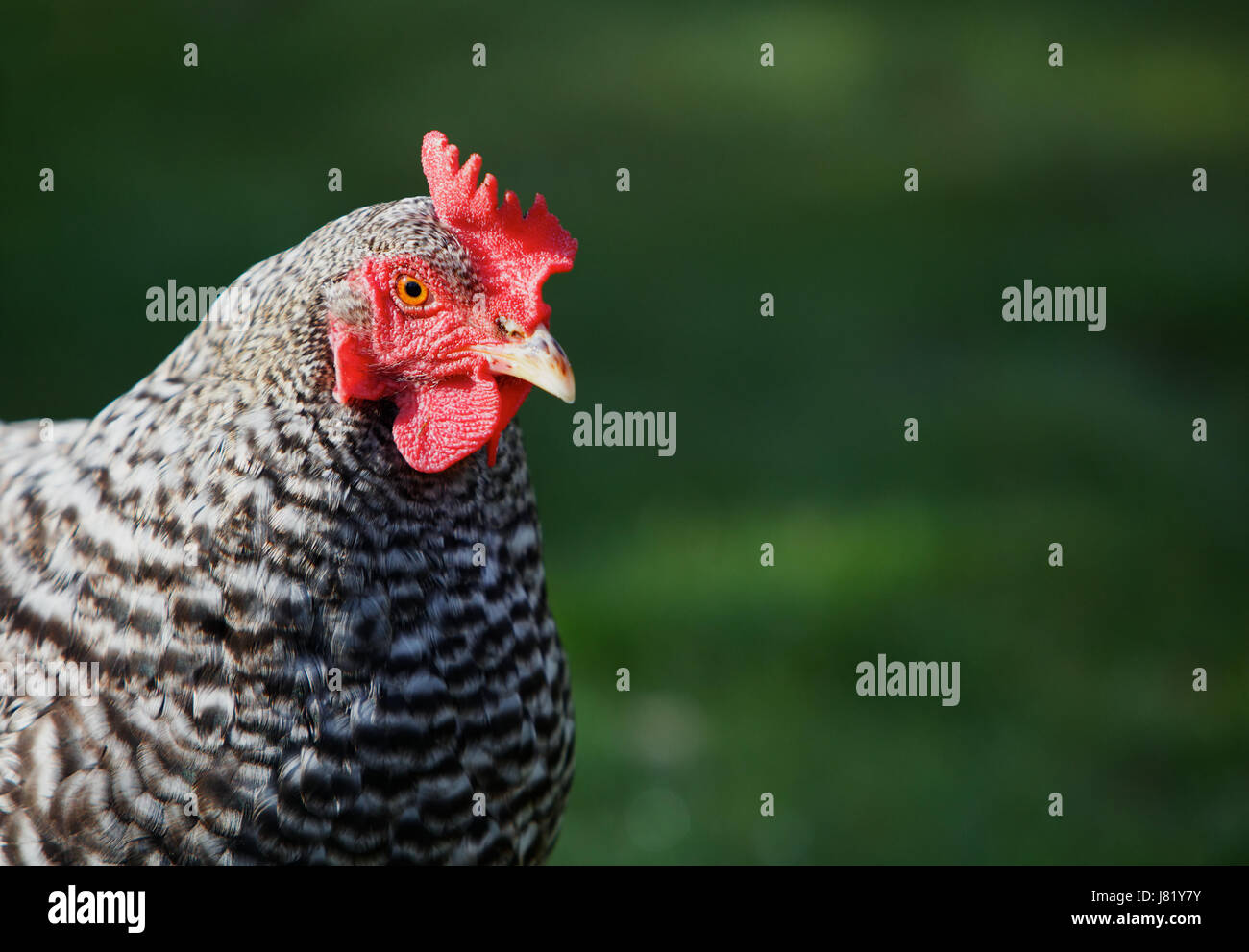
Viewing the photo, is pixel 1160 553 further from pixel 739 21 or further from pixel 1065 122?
pixel 739 21

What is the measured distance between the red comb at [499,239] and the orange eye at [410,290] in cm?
12

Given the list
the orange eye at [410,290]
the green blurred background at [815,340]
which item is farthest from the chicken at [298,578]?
the green blurred background at [815,340]

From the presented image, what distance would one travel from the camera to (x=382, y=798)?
2547mm

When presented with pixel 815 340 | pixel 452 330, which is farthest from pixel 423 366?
pixel 815 340

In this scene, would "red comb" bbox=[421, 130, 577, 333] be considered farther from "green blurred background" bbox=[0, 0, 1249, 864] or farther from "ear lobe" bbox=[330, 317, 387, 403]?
"green blurred background" bbox=[0, 0, 1249, 864]

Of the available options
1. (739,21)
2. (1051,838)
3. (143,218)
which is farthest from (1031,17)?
(1051,838)

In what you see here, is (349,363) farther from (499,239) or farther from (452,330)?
(499,239)

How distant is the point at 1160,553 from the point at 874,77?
4.61 metres

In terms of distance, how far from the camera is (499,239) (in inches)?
103

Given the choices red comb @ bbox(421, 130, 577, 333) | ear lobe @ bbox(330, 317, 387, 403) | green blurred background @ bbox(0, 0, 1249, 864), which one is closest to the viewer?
ear lobe @ bbox(330, 317, 387, 403)

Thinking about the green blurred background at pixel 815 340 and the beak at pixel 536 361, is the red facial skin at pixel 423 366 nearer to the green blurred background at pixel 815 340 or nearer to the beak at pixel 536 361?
the beak at pixel 536 361

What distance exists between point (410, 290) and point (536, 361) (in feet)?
0.88

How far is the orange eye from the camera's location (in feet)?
8.18

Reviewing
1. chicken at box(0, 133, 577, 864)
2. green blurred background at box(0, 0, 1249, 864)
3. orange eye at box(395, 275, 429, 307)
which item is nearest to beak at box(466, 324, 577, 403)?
chicken at box(0, 133, 577, 864)
